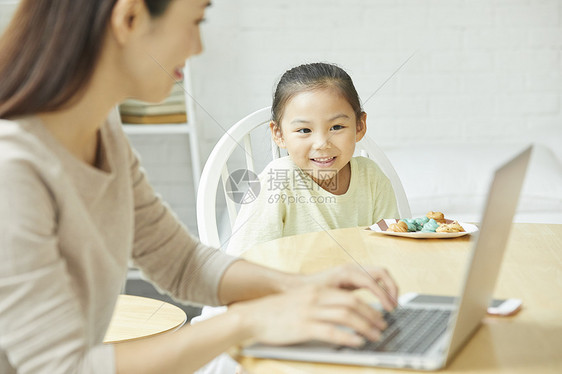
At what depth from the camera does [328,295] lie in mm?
487

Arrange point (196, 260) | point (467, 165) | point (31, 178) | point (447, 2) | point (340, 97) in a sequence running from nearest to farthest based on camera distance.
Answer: point (31, 178) → point (196, 260) → point (340, 97) → point (467, 165) → point (447, 2)

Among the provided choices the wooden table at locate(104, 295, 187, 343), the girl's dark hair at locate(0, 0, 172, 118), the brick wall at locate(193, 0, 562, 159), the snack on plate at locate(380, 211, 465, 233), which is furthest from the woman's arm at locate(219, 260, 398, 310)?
the brick wall at locate(193, 0, 562, 159)

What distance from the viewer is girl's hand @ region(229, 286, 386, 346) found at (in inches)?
18.5

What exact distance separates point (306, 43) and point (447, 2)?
18.1 inches

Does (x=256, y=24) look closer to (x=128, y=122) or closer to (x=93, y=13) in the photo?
(x=128, y=122)

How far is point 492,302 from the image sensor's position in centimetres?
63

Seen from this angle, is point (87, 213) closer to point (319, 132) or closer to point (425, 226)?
point (425, 226)

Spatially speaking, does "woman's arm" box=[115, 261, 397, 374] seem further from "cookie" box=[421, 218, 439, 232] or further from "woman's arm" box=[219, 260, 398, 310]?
"cookie" box=[421, 218, 439, 232]

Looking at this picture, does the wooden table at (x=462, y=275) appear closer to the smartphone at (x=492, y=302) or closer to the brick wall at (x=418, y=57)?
the smartphone at (x=492, y=302)

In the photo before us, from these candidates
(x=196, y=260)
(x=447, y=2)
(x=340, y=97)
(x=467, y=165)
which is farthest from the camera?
(x=447, y=2)

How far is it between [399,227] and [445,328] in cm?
44

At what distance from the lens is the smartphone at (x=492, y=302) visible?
601 millimetres

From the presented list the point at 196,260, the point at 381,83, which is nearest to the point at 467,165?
the point at 381,83

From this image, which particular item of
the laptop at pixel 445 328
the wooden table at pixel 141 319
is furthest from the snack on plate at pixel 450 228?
the wooden table at pixel 141 319
